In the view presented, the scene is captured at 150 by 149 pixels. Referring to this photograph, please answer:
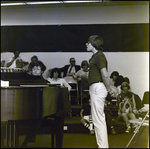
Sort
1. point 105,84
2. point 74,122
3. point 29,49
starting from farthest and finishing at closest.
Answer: point 29,49, point 74,122, point 105,84

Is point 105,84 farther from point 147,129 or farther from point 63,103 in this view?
point 147,129

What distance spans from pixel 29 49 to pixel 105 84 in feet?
5.07

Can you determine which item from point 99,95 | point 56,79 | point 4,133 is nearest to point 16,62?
point 56,79

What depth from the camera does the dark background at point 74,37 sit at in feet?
14.0

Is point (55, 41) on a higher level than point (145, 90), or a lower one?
higher

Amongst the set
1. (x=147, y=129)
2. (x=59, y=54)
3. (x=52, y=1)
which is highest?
(x=52, y=1)

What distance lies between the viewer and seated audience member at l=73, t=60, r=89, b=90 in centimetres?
406

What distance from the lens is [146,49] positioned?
4312 millimetres

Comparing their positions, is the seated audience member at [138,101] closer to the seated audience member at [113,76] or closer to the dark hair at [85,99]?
the seated audience member at [113,76]

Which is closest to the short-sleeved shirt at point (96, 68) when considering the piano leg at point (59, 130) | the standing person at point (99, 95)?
the standing person at point (99, 95)

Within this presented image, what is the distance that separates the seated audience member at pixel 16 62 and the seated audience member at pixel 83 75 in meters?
0.77

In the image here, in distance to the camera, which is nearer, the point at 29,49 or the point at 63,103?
the point at 63,103

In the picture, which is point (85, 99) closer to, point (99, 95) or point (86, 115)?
point (86, 115)

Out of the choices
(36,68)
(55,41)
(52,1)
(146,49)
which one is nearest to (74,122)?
(36,68)
